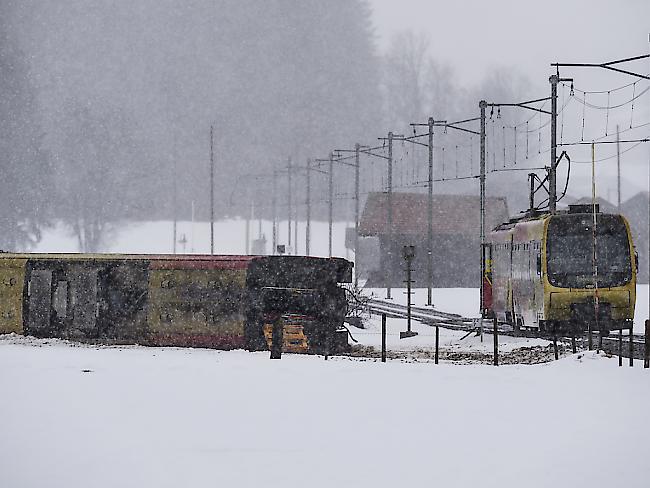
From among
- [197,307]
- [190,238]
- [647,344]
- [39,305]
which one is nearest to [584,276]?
[647,344]

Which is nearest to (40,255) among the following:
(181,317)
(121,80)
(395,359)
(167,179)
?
(181,317)

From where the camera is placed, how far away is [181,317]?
26188mm

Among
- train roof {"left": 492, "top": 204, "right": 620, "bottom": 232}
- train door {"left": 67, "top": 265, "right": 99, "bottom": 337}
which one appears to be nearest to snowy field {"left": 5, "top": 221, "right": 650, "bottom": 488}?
train roof {"left": 492, "top": 204, "right": 620, "bottom": 232}

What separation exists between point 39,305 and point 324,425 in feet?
54.9

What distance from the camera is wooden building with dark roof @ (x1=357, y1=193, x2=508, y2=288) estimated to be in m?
63.8

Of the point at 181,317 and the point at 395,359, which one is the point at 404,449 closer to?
the point at 395,359

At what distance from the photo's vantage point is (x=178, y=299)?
1033 inches

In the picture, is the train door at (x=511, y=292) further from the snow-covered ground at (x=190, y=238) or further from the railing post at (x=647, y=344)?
the snow-covered ground at (x=190, y=238)

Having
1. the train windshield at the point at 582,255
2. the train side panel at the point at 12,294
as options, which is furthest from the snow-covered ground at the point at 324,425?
the train side panel at the point at 12,294

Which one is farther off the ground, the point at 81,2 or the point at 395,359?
the point at 81,2

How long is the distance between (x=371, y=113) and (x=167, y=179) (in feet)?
71.4

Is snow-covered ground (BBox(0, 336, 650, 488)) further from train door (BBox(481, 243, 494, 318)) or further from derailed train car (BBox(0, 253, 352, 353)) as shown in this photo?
train door (BBox(481, 243, 494, 318))

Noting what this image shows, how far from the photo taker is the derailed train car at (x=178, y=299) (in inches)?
997

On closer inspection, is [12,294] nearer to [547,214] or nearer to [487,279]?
[487,279]
